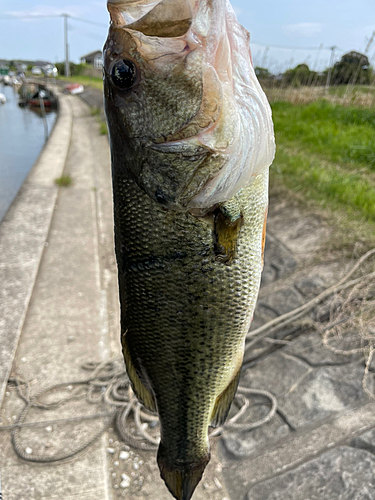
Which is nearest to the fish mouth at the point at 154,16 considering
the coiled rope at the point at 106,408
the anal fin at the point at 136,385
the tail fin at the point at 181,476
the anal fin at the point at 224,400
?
the anal fin at the point at 136,385

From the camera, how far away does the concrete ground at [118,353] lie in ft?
6.72

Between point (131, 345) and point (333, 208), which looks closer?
point (131, 345)

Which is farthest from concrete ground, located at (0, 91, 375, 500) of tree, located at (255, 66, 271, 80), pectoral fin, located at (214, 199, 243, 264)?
tree, located at (255, 66, 271, 80)

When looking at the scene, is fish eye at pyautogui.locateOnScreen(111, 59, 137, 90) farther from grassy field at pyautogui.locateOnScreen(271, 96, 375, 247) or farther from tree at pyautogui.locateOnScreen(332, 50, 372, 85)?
tree at pyautogui.locateOnScreen(332, 50, 372, 85)

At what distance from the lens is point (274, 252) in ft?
11.9

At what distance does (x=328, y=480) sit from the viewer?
1.98 m

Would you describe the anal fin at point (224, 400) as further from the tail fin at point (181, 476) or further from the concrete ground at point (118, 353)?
the concrete ground at point (118, 353)

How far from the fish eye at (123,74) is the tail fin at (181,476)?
1195 mm

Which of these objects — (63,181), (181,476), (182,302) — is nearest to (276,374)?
(181,476)

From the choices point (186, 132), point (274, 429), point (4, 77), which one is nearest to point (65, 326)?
point (274, 429)

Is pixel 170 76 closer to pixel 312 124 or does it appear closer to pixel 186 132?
pixel 186 132

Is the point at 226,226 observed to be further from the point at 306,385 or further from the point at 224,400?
the point at 306,385

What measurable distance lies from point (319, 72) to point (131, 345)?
8532 millimetres

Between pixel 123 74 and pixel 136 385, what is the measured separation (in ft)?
3.19
